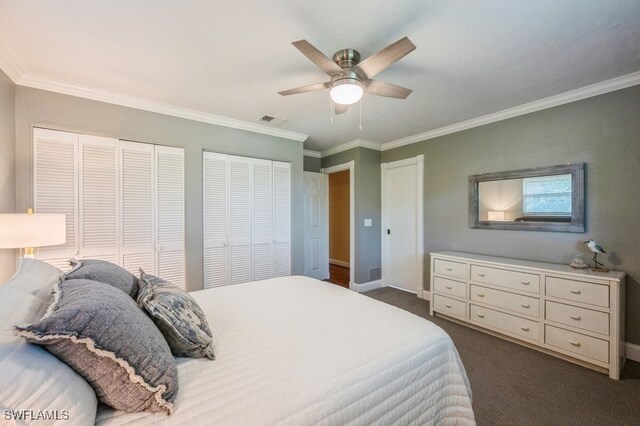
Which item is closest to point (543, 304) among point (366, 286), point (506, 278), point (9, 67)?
point (506, 278)

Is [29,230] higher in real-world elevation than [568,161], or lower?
lower

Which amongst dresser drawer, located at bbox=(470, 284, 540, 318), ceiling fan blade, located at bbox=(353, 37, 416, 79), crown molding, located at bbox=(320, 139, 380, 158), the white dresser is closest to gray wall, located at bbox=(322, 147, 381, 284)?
crown molding, located at bbox=(320, 139, 380, 158)

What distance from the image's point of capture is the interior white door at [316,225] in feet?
15.7

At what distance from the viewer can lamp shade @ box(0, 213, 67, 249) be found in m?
1.67

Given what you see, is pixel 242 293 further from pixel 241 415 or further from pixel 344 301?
pixel 241 415

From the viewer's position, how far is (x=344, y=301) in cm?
184

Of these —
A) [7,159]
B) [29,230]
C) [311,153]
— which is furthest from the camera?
[311,153]

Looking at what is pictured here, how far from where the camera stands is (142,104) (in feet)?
9.04

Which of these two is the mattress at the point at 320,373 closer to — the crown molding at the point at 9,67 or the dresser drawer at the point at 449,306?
the dresser drawer at the point at 449,306

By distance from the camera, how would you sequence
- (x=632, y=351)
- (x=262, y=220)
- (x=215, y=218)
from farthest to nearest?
(x=262, y=220) → (x=215, y=218) → (x=632, y=351)

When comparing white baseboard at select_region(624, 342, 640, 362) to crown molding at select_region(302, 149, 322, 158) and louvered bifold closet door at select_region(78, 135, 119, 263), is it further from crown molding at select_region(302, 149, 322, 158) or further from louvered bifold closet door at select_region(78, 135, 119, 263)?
louvered bifold closet door at select_region(78, 135, 119, 263)

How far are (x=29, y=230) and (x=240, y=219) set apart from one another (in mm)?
1906

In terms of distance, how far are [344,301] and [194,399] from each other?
1121 millimetres

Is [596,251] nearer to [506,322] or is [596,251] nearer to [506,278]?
[506,278]
